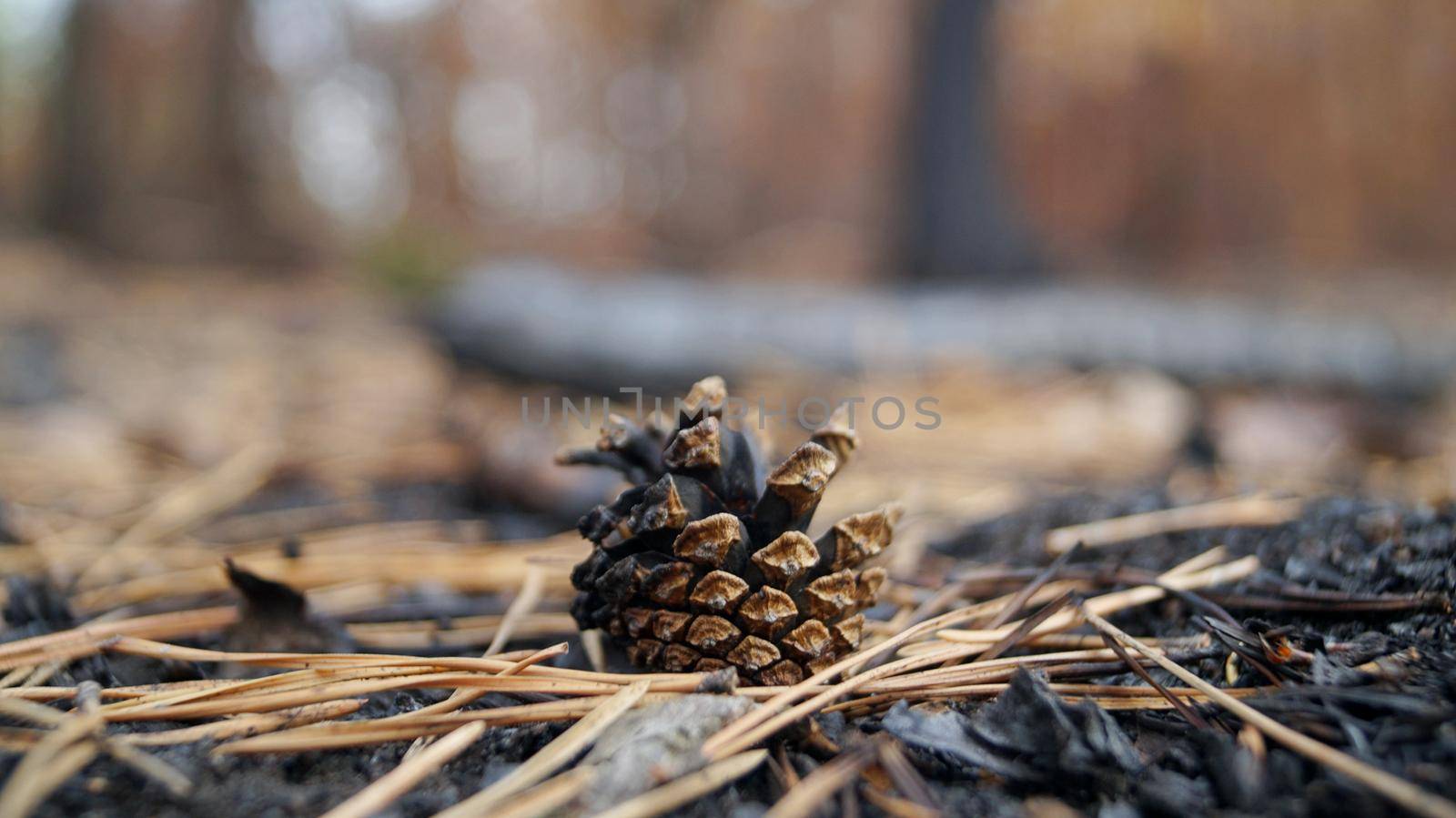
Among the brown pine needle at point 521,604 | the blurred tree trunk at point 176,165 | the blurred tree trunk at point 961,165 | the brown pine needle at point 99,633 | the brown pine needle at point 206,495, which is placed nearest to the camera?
the brown pine needle at point 99,633

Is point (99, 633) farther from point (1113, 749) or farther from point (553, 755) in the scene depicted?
point (1113, 749)

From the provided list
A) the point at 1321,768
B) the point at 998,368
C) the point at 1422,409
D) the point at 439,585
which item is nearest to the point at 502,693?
the point at 439,585

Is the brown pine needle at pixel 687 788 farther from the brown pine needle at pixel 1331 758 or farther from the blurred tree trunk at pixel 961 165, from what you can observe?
the blurred tree trunk at pixel 961 165

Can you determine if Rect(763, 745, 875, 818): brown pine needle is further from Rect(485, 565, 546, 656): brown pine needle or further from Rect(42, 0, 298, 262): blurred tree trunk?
Rect(42, 0, 298, 262): blurred tree trunk

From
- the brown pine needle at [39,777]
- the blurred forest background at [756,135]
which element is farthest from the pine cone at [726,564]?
the blurred forest background at [756,135]

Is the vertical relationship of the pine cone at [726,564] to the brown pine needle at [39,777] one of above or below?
above

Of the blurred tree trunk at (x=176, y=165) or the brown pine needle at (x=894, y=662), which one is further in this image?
the blurred tree trunk at (x=176, y=165)

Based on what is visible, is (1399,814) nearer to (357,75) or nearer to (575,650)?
(575,650)

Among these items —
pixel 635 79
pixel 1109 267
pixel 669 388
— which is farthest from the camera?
pixel 635 79

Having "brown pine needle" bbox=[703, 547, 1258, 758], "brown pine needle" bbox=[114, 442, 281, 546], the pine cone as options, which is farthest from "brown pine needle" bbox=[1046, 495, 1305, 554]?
"brown pine needle" bbox=[114, 442, 281, 546]
